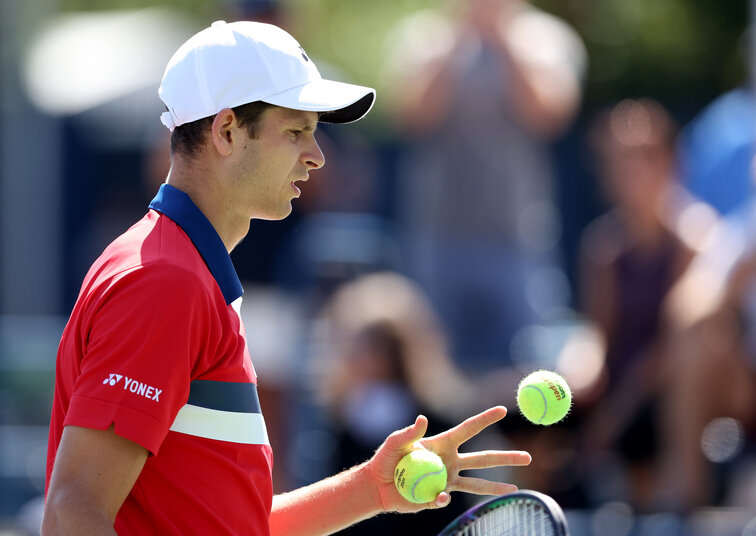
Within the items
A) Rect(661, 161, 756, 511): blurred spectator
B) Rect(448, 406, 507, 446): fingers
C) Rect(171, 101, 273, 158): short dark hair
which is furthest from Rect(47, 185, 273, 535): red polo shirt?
Rect(661, 161, 756, 511): blurred spectator

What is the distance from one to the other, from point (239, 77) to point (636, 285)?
4.11 m

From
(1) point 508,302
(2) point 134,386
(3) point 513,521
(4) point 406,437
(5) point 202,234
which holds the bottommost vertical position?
(1) point 508,302

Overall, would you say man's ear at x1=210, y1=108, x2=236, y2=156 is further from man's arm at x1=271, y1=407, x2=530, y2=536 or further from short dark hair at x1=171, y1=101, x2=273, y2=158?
man's arm at x1=271, y1=407, x2=530, y2=536

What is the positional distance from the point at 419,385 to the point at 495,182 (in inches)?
55.4

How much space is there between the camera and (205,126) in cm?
302

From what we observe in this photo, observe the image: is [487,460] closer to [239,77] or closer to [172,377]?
[172,377]

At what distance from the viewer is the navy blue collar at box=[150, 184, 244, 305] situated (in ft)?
9.45

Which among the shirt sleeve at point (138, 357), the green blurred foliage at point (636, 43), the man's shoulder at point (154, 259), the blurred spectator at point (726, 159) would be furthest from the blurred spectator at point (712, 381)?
the green blurred foliage at point (636, 43)

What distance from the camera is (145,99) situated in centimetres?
1177

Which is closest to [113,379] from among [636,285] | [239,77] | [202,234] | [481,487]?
[202,234]

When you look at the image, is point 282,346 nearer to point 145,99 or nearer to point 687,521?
point 687,521

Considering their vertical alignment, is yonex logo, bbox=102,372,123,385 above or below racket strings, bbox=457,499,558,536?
above

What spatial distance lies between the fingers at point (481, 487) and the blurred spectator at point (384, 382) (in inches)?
110

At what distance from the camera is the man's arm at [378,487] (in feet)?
10.6
